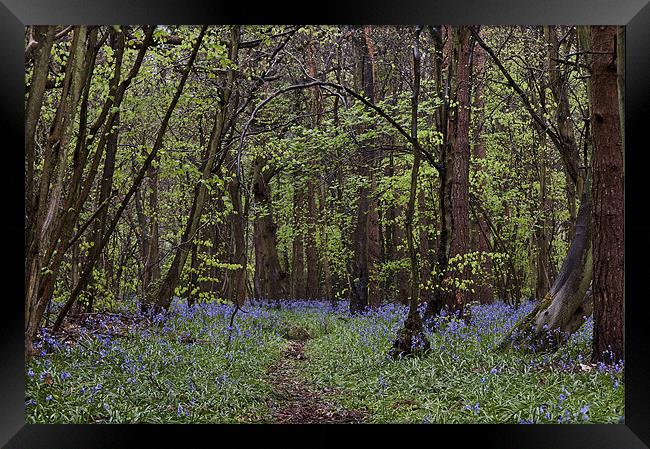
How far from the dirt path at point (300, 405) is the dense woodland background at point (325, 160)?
115 cm

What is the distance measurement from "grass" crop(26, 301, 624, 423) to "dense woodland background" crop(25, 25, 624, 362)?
39 cm

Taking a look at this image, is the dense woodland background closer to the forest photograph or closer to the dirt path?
the forest photograph

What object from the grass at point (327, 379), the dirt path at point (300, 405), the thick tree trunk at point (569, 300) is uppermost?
the thick tree trunk at point (569, 300)

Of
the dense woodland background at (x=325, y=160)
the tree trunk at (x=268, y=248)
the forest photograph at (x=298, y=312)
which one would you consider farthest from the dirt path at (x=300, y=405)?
the tree trunk at (x=268, y=248)

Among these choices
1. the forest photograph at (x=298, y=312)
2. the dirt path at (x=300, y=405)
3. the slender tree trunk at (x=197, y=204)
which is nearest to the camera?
the forest photograph at (x=298, y=312)

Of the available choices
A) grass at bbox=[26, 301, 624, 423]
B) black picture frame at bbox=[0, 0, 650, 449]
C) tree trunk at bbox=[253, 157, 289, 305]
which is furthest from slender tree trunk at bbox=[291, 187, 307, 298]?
black picture frame at bbox=[0, 0, 650, 449]

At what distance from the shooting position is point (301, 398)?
614 cm

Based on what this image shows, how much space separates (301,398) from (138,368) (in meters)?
1.65
